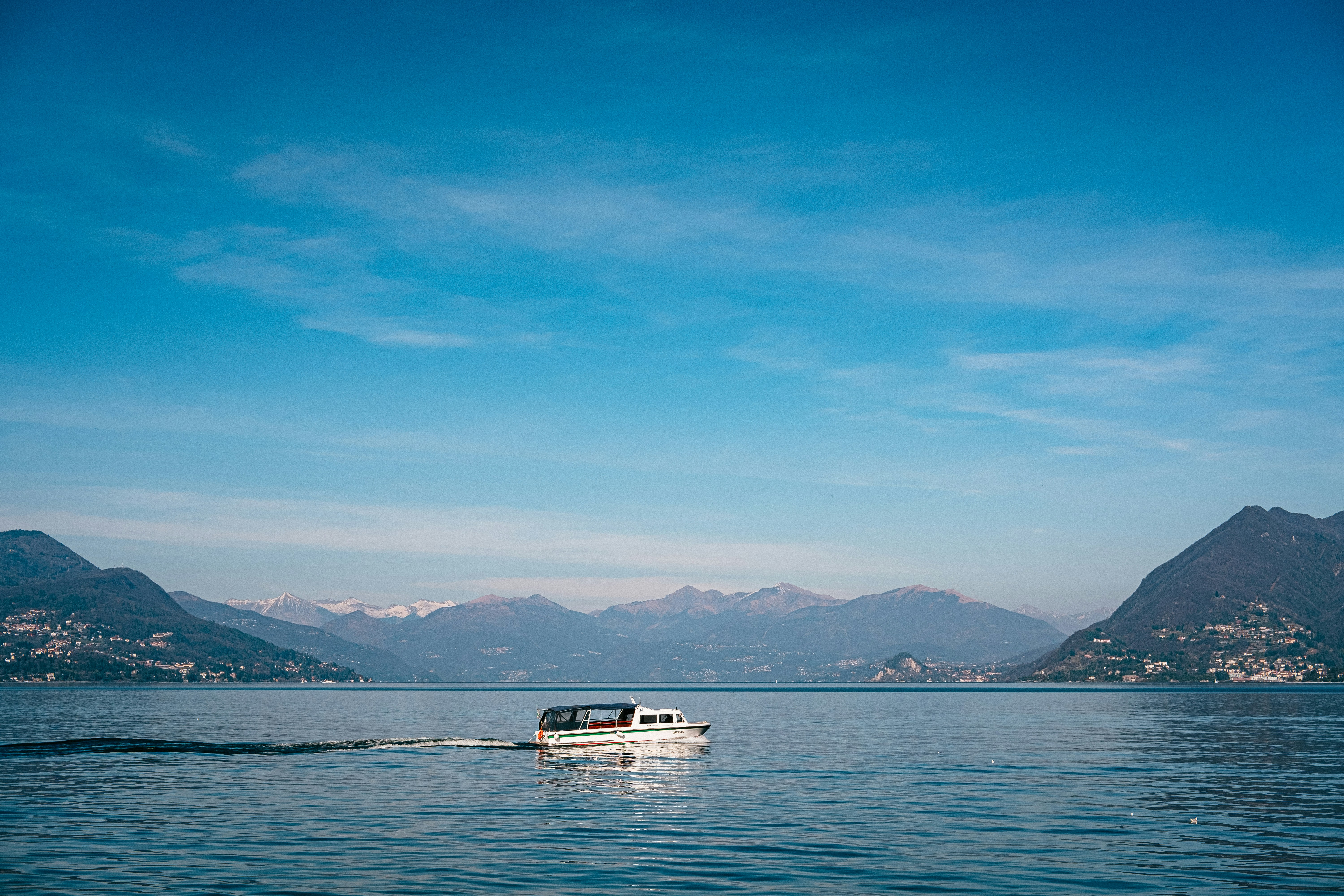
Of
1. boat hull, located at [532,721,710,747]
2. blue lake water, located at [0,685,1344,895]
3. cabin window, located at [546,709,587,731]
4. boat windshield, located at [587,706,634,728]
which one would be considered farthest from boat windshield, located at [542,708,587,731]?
blue lake water, located at [0,685,1344,895]

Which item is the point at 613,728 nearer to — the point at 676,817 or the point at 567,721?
the point at 567,721

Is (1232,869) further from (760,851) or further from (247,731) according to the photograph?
(247,731)

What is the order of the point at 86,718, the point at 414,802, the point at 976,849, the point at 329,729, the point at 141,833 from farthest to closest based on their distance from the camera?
the point at 86,718
the point at 329,729
the point at 414,802
the point at 141,833
the point at 976,849

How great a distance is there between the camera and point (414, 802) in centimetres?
5919

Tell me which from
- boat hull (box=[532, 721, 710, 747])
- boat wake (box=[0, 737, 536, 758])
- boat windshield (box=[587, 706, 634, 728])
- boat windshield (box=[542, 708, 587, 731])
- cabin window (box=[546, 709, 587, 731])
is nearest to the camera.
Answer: boat wake (box=[0, 737, 536, 758])

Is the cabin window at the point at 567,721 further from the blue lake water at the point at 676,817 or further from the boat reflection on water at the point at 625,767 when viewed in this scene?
the blue lake water at the point at 676,817

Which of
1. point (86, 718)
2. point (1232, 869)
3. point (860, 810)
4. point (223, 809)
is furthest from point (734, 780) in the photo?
point (86, 718)

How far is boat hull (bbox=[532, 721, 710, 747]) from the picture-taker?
336ft

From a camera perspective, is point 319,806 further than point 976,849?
Yes

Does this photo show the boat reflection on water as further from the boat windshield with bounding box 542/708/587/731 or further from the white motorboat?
the boat windshield with bounding box 542/708/587/731

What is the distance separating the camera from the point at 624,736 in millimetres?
106125

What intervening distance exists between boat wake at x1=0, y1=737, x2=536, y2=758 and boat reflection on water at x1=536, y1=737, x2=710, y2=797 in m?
8.98

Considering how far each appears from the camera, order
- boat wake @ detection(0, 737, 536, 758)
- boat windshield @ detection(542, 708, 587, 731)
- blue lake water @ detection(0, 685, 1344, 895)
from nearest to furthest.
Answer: blue lake water @ detection(0, 685, 1344, 895) < boat wake @ detection(0, 737, 536, 758) < boat windshield @ detection(542, 708, 587, 731)

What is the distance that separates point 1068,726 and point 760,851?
109 metres
